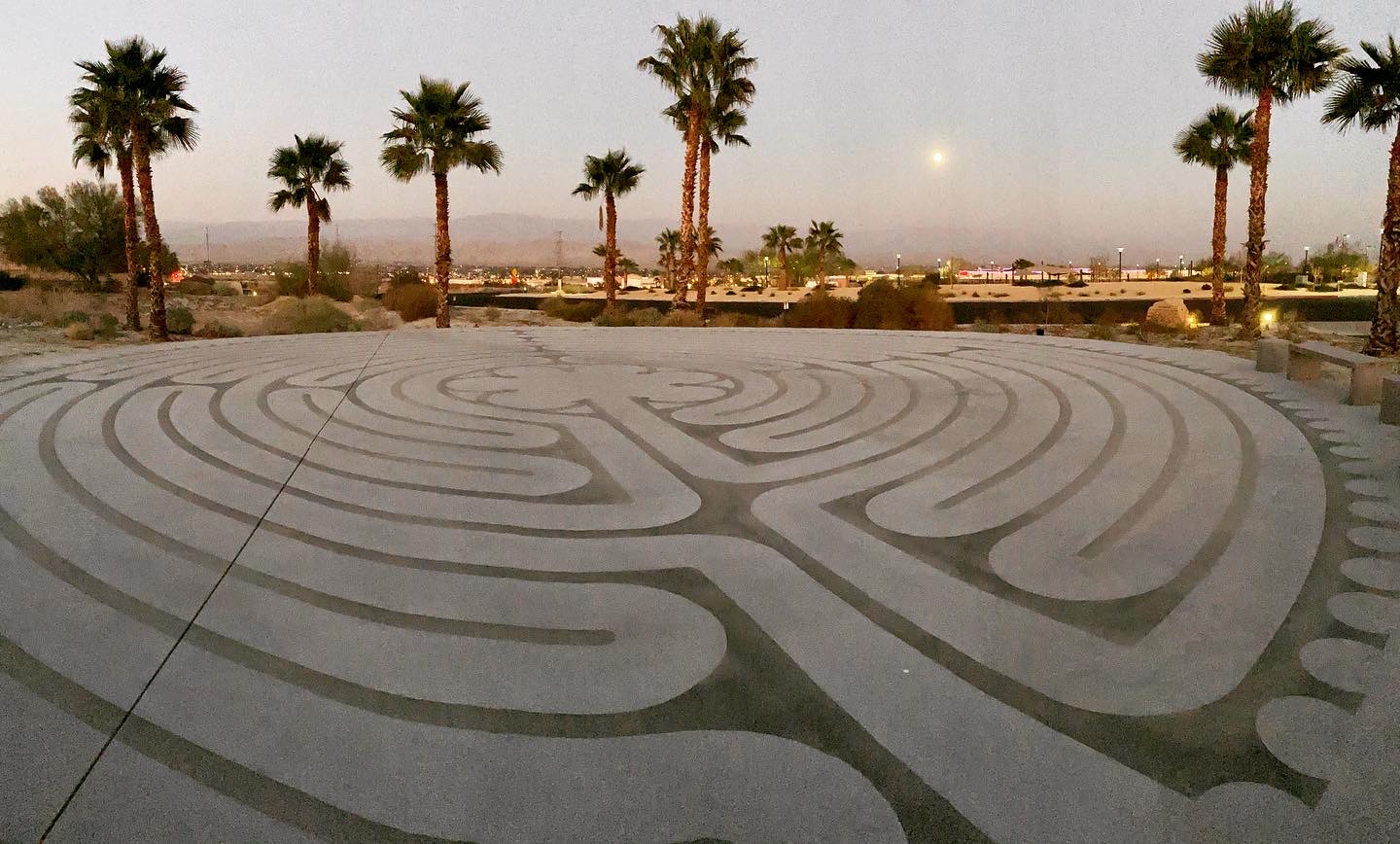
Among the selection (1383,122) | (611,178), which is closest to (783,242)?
(611,178)

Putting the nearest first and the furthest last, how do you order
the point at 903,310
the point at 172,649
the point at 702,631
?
the point at 172,649
the point at 702,631
the point at 903,310

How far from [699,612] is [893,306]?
20.4 meters

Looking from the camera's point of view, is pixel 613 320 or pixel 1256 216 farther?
pixel 613 320

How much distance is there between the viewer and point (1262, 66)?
18844mm

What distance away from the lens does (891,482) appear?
19.0 ft

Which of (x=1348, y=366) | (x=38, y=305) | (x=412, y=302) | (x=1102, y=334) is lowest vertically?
(x=1348, y=366)

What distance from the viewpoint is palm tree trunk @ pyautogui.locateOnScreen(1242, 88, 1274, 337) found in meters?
19.6

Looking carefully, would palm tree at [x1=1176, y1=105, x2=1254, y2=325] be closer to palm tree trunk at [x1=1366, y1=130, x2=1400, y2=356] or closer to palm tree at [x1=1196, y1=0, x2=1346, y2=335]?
palm tree at [x1=1196, y1=0, x2=1346, y2=335]

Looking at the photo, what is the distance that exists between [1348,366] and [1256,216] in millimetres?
15451

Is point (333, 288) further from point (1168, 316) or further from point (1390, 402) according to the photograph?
point (1390, 402)

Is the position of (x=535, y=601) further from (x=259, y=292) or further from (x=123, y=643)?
(x=259, y=292)

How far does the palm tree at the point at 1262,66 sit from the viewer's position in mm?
18141

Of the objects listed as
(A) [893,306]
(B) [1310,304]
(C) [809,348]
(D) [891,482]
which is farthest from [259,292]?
(B) [1310,304]

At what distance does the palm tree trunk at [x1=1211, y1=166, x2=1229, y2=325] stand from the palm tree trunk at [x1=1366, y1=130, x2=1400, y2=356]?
38.8ft
